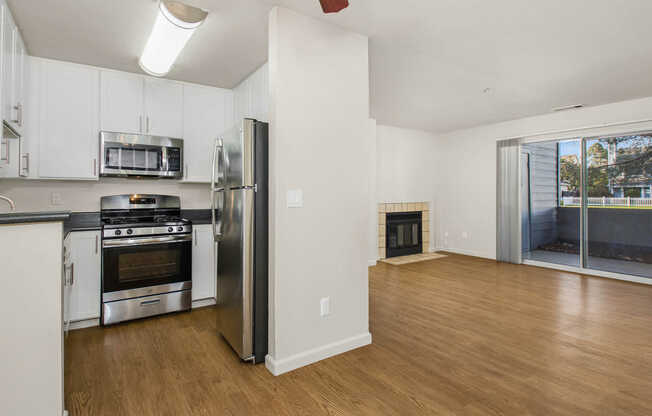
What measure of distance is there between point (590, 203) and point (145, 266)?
6.07m

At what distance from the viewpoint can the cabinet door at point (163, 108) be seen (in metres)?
3.40

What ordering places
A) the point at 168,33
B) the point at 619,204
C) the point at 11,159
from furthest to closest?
the point at 619,204, the point at 11,159, the point at 168,33

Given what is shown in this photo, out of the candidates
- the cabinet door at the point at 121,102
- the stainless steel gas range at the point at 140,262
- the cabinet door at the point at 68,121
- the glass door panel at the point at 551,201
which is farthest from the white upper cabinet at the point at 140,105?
the glass door panel at the point at 551,201

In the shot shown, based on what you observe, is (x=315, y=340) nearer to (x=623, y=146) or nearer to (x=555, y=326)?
(x=555, y=326)

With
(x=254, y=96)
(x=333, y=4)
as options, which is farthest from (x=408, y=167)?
(x=333, y=4)

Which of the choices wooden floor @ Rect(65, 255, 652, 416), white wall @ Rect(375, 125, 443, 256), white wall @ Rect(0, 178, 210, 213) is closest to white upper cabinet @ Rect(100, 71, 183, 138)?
white wall @ Rect(0, 178, 210, 213)

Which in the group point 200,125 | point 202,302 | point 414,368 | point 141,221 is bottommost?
point 414,368

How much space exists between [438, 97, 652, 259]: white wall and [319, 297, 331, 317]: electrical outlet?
4716mm

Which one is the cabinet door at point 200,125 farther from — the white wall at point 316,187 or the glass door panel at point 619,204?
the glass door panel at point 619,204

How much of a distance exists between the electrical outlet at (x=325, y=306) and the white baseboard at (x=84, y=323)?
2.22 metres

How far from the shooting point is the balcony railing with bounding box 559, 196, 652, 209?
4.45m

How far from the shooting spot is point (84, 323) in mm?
2969

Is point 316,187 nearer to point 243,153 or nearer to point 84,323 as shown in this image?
point 243,153

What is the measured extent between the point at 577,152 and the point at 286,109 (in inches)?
200
